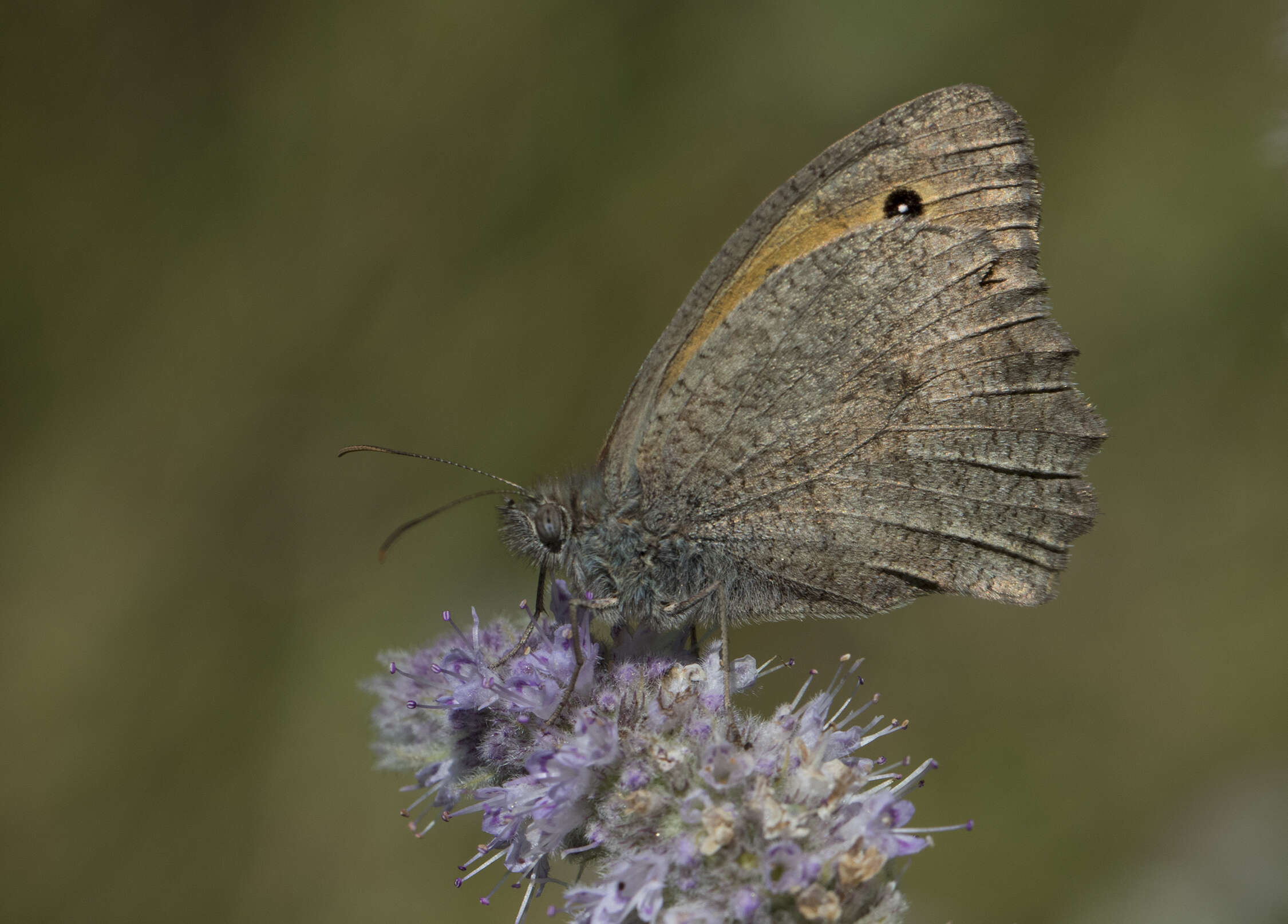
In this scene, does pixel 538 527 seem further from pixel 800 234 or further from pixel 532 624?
pixel 800 234

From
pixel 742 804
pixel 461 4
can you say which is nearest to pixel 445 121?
pixel 461 4

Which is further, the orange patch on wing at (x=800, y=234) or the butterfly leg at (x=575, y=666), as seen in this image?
the orange patch on wing at (x=800, y=234)

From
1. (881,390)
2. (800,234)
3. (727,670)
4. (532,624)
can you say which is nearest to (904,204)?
(800,234)

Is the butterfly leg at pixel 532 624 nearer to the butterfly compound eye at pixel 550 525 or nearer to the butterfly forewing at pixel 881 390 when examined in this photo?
the butterfly compound eye at pixel 550 525

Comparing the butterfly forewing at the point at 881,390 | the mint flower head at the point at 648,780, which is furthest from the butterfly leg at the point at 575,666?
the butterfly forewing at the point at 881,390

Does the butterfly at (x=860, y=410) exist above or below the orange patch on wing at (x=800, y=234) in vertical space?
below

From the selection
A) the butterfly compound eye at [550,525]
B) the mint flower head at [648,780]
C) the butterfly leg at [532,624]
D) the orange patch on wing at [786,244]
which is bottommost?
the mint flower head at [648,780]

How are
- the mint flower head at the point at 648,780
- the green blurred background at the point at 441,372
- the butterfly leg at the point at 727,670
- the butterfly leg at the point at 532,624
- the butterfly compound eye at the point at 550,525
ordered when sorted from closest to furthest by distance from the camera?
the mint flower head at the point at 648,780 → the butterfly leg at the point at 727,670 → the butterfly leg at the point at 532,624 → the butterfly compound eye at the point at 550,525 → the green blurred background at the point at 441,372
